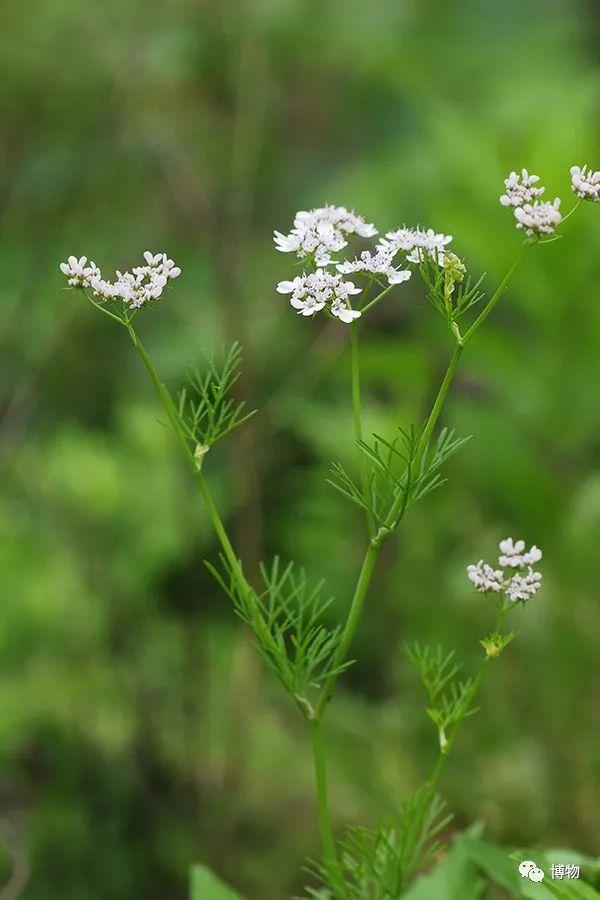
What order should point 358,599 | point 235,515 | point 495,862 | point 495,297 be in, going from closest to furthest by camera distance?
1. point 495,297
2. point 358,599
3. point 495,862
4. point 235,515

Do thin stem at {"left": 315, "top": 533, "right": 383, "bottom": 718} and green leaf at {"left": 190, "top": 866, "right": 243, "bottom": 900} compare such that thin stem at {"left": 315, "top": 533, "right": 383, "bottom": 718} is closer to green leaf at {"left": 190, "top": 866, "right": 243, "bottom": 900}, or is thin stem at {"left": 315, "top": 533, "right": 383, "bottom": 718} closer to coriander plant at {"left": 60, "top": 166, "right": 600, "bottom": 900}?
coriander plant at {"left": 60, "top": 166, "right": 600, "bottom": 900}

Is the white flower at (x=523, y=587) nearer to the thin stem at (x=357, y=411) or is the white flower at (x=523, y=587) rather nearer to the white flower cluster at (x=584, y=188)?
the thin stem at (x=357, y=411)

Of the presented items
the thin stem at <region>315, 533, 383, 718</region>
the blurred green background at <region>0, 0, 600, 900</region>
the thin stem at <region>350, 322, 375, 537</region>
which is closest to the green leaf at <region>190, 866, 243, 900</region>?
the thin stem at <region>315, 533, 383, 718</region>

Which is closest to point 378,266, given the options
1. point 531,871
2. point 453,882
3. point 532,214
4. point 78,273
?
point 532,214

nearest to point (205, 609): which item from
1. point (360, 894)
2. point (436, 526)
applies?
point (436, 526)

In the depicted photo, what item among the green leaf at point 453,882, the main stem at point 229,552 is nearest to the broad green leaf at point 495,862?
the green leaf at point 453,882

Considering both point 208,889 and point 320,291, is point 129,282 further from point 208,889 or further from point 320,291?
point 208,889

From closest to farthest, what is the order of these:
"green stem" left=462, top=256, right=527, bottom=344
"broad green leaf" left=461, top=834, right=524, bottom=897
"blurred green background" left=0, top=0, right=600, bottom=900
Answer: "green stem" left=462, top=256, right=527, bottom=344 < "broad green leaf" left=461, top=834, right=524, bottom=897 < "blurred green background" left=0, top=0, right=600, bottom=900
